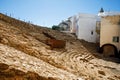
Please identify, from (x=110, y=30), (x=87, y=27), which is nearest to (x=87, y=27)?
(x=87, y=27)

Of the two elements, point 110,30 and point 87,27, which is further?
point 87,27

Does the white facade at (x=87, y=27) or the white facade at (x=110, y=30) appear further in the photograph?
the white facade at (x=87, y=27)

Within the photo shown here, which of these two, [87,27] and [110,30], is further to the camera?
[87,27]

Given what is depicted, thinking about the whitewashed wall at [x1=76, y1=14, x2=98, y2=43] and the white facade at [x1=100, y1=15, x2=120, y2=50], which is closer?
the white facade at [x1=100, y1=15, x2=120, y2=50]

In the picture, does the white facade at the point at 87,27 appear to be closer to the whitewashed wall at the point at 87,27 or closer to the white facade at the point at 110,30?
the whitewashed wall at the point at 87,27

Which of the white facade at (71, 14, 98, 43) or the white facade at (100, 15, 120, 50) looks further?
the white facade at (71, 14, 98, 43)

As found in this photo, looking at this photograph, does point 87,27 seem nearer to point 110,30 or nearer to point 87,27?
point 87,27

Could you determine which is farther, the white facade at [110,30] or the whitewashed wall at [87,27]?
the whitewashed wall at [87,27]

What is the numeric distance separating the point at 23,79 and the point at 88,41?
1856 centimetres

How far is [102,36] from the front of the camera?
21062 mm

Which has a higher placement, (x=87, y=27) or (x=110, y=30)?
(x=87, y=27)

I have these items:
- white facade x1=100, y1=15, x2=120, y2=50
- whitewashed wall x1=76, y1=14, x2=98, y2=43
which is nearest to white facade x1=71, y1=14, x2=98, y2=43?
whitewashed wall x1=76, y1=14, x2=98, y2=43

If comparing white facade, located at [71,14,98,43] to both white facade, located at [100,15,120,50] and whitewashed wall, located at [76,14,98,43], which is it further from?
white facade, located at [100,15,120,50]

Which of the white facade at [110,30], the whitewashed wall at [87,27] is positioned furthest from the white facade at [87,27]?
the white facade at [110,30]
